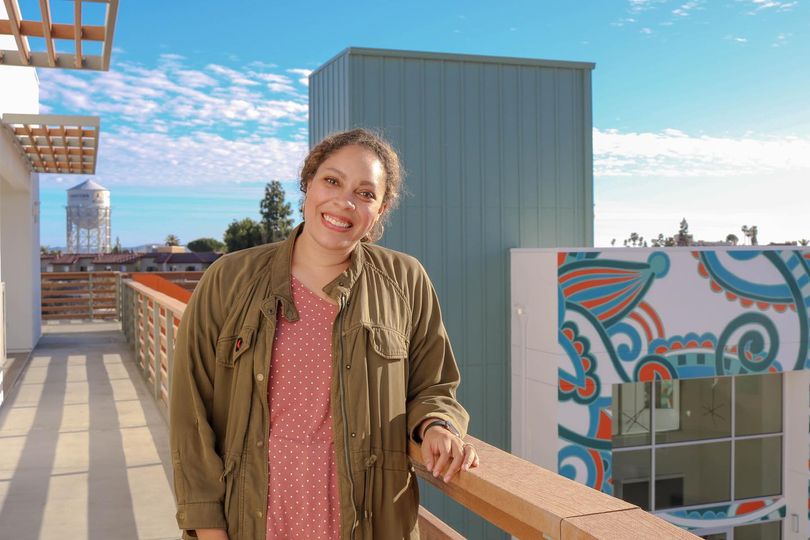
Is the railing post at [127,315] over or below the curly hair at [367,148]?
below

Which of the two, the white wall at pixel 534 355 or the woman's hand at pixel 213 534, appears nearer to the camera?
the woman's hand at pixel 213 534

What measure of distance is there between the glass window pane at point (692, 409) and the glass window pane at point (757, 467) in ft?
1.47

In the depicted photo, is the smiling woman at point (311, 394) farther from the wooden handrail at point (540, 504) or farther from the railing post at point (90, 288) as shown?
the railing post at point (90, 288)

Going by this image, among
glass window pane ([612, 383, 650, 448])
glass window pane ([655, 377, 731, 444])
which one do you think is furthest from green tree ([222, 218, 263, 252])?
glass window pane ([612, 383, 650, 448])

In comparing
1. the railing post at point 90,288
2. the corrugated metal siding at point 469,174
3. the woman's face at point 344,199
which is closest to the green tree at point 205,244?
the railing post at point 90,288

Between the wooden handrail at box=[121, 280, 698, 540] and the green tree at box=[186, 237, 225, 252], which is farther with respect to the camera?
the green tree at box=[186, 237, 225, 252]

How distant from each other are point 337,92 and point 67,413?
690cm

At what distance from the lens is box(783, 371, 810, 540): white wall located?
11.9 meters

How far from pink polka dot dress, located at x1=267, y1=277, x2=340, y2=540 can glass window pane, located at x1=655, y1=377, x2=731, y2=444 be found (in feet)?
33.6

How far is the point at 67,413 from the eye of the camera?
263 inches

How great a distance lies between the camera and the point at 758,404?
12.0 metres

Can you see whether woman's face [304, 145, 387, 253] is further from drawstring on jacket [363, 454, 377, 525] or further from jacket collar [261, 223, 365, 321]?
drawstring on jacket [363, 454, 377, 525]

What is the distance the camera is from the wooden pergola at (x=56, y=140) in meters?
8.45

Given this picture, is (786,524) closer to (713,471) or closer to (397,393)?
(713,471)
